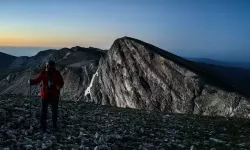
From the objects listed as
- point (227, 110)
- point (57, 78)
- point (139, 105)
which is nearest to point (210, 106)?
point (227, 110)

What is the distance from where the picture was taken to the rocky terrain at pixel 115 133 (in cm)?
1797

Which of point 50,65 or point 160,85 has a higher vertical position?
point 50,65

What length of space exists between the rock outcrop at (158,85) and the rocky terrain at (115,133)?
51.0 feet

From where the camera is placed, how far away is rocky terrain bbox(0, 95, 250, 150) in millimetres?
17969

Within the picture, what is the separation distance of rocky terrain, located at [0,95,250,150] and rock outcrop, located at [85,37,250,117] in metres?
15.5

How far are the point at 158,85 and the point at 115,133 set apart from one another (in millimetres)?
36991

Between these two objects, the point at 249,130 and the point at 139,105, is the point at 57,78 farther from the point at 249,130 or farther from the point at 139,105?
the point at 139,105

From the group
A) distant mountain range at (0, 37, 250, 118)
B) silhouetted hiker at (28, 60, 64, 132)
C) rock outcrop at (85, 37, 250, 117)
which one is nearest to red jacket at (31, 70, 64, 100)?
silhouetted hiker at (28, 60, 64, 132)

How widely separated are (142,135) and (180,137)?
216 cm

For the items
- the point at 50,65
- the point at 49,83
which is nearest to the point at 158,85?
the point at 49,83

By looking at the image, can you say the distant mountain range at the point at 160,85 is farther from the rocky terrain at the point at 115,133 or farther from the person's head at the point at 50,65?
the person's head at the point at 50,65

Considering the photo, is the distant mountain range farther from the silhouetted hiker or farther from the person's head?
the person's head

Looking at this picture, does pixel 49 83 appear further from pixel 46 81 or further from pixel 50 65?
pixel 50 65

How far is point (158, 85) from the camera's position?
58.0 metres
